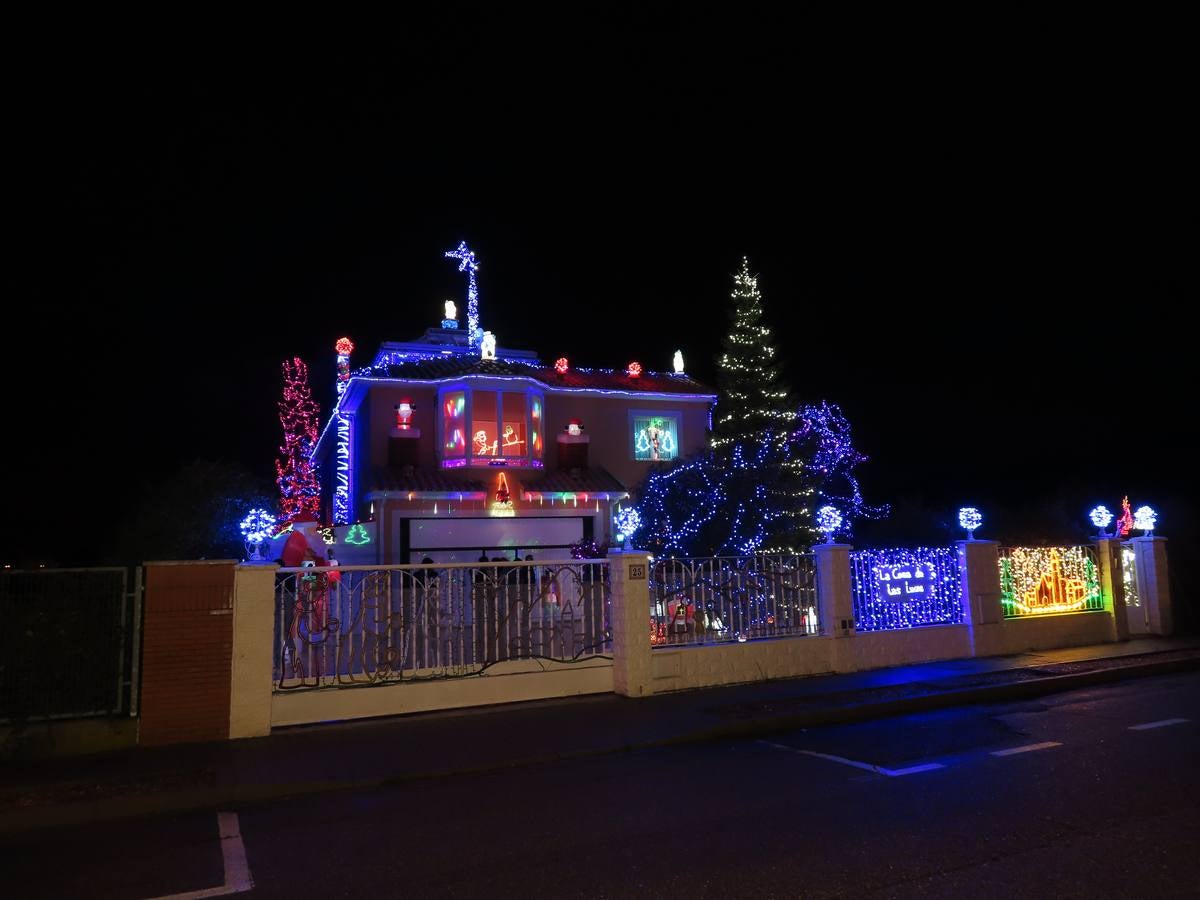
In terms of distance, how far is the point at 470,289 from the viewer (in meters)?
28.3

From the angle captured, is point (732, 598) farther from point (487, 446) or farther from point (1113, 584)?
point (487, 446)

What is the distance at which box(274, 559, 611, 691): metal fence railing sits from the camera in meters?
9.58

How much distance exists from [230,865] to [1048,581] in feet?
45.0

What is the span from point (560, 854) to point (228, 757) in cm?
443

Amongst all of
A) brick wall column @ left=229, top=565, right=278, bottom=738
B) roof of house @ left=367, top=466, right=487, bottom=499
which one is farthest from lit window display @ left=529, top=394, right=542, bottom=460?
brick wall column @ left=229, top=565, right=278, bottom=738

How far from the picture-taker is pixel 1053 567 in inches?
580

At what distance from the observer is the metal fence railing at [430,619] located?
958 centimetres

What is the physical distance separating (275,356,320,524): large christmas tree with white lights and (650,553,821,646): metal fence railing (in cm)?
1833

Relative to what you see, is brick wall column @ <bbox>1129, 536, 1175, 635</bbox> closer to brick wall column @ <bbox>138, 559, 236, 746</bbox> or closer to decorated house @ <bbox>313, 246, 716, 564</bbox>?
decorated house @ <bbox>313, 246, 716, 564</bbox>

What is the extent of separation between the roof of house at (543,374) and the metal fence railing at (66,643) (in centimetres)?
1564

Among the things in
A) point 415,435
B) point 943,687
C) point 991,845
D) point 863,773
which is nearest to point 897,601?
point 943,687

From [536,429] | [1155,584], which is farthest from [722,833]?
[536,429]

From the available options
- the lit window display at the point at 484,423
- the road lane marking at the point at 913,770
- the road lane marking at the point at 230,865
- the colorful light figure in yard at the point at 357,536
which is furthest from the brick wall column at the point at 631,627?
the colorful light figure in yard at the point at 357,536

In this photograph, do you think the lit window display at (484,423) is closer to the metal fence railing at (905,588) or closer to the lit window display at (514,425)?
the lit window display at (514,425)
